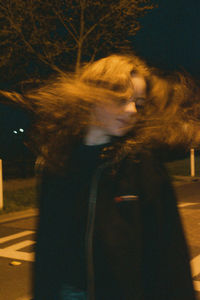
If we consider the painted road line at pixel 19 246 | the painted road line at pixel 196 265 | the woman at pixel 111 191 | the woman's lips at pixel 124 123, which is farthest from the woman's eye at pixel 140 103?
the painted road line at pixel 19 246

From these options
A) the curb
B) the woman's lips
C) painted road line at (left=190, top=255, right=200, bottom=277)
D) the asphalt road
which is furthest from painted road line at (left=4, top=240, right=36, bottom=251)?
the woman's lips

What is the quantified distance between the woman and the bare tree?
11.6m

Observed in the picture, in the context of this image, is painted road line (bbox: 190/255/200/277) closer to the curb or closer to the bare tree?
the curb

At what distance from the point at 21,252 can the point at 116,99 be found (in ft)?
15.7

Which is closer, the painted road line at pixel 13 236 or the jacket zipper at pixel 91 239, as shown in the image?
the jacket zipper at pixel 91 239

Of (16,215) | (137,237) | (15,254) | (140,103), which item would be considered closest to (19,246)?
(15,254)

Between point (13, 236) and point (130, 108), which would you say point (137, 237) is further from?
point (13, 236)

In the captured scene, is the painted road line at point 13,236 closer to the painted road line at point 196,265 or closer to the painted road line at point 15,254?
the painted road line at point 15,254

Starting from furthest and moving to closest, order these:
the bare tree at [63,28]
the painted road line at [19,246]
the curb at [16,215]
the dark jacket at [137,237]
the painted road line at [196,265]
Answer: the bare tree at [63,28]
the curb at [16,215]
the painted road line at [19,246]
the painted road line at [196,265]
the dark jacket at [137,237]

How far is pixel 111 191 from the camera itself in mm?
1380

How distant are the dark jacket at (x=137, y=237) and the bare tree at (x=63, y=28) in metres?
12.0

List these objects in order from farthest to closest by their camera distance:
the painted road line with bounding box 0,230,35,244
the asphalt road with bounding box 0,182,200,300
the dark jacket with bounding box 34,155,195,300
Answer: the painted road line with bounding box 0,230,35,244
the asphalt road with bounding box 0,182,200,300
the dark jacket with bounding box 34,155,195,300

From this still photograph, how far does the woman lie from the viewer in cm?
135

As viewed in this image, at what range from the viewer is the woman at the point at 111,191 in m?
1.35
